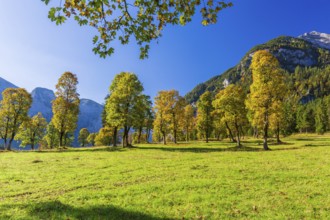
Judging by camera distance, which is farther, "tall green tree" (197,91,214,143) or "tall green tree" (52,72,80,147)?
"tall green tree" (197,91,214,143)

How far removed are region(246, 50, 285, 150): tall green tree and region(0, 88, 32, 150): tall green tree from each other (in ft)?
188

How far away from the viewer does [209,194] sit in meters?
16.4

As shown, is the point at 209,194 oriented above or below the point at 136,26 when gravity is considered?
below

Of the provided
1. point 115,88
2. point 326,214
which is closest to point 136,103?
point 115,88

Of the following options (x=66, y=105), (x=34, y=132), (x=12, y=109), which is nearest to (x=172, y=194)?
(x=66, y=105)

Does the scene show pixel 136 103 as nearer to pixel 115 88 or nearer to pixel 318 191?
pixel 115 88

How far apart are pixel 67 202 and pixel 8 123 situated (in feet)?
205

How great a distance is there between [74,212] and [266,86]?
42753mm

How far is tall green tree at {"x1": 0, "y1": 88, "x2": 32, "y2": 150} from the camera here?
6619 cm

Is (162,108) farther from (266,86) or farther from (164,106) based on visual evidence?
(266,86)

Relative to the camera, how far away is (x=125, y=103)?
61.2 metres

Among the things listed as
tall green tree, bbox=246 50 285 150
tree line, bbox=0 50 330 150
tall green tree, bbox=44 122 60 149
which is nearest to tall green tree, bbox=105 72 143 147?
tree line, bbox=0 50 330 150

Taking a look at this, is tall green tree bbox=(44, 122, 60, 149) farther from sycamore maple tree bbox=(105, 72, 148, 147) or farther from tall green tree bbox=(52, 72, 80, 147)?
sycamore maple tree bbox=(105, 72, 148, 147)

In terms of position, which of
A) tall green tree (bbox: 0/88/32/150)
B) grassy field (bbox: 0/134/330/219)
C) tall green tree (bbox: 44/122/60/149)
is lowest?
grassy field (bbox: 0/134/330/219)
